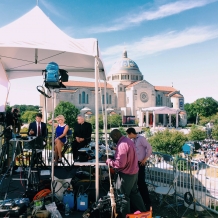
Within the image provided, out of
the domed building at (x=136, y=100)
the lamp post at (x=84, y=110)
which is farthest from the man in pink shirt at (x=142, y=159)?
the lamp post at (x=84, y=110)

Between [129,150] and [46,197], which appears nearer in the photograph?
[129,150]

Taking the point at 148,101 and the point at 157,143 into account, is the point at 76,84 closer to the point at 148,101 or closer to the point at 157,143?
the point at 148,101

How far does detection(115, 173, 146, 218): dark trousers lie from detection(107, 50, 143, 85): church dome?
83912 mm

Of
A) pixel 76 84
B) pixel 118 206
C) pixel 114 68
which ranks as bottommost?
pixel 118 206

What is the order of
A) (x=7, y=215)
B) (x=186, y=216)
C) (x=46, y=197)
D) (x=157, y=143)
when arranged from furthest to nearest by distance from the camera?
(x=157, y=143)
(x=186, y=216)
(x=46, y=197)
(x=7, y=215)

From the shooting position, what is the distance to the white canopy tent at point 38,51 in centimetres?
423

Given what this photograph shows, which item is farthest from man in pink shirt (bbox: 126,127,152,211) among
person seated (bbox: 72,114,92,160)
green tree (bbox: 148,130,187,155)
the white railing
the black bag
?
green tree (bbox: 148,130,187,155)

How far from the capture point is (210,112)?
282ft

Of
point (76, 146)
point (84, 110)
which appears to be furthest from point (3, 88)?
point (84, 110)

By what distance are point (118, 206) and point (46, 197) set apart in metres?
1.38

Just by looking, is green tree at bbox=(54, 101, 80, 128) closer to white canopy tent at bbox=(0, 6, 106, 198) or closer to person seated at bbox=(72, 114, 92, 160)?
white canopy tent at bbox=(0, 6, 106, 198)

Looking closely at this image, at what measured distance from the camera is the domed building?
68.3 metres

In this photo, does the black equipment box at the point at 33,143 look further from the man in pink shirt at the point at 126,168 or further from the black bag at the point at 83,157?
the man in pink shirt at the point at 126,168

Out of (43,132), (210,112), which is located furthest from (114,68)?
(43,132)
